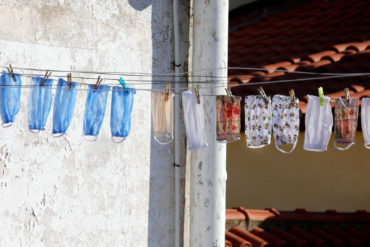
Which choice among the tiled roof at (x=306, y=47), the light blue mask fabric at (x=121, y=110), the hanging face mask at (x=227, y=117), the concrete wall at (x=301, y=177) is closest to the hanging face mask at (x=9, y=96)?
the light blue mask fabric at (x=121, y=110)

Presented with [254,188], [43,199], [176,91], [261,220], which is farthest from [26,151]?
[254,188]

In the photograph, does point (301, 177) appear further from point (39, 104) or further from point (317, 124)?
point (39, 104)

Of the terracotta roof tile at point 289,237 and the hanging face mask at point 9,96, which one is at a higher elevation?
the hanging face mask at point 9,96

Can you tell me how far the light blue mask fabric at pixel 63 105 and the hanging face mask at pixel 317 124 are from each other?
2016mm

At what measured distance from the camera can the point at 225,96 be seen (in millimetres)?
6703

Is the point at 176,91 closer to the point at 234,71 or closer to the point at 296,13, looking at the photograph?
the point at 234,71

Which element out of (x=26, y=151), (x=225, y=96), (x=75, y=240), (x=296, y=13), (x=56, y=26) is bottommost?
(x=75, y=240)

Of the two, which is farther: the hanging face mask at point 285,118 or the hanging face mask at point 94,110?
the hanging face mask at point 285,118

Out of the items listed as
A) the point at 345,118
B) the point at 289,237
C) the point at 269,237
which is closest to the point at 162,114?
the point at 345,118

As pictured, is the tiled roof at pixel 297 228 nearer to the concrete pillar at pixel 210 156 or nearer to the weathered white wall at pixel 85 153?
the concrete pillar at pixel 210 156

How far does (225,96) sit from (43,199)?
1.73 meters

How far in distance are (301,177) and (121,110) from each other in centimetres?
357

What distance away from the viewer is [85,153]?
22.3ft

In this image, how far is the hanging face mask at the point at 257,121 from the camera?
679 centimetres
